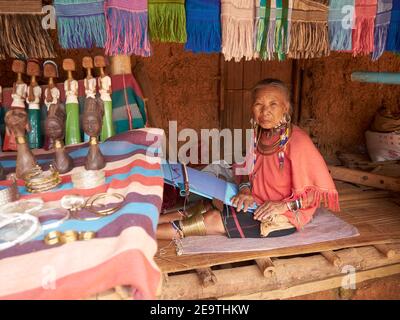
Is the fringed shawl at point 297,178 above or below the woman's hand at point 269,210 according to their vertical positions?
above

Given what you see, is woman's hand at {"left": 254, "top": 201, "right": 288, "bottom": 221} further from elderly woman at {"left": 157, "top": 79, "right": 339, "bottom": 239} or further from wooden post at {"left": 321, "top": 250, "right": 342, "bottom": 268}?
wooden post at {"left": 321, "top": 250, "right": 342, "bottom": 268}

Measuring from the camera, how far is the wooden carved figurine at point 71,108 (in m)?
2.29

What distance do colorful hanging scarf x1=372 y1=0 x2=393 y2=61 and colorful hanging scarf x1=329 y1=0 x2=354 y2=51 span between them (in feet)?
0.56

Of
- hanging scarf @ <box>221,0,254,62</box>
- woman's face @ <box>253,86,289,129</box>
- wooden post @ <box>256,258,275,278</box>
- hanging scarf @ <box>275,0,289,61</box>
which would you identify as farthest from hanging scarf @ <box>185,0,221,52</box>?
wooden post @ <box>256,258,275,278</box>

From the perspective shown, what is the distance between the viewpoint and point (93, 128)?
1.92 m

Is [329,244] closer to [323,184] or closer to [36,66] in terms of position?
[323,184]

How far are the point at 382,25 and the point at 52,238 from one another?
225cm

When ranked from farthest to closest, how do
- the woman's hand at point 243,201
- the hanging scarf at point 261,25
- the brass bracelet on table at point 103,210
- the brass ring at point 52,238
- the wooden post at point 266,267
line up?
the woman's hand at point 243,201 → the wooden post at point 266,267 → the hanging scarf at point 261,25 → the brass bracelet on table at point 103,210 → the brass ring at point 52,238

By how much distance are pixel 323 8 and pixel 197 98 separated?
9.28 feet

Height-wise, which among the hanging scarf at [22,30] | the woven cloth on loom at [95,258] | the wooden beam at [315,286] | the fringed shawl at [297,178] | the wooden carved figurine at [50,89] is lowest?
the wooden beam at [315,286]

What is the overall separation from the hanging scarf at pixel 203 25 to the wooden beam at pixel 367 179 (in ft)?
8.43

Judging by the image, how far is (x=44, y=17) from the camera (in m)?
2.03

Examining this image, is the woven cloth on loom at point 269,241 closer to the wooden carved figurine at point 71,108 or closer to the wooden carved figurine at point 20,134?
the wooden carved figurine at point 71,108

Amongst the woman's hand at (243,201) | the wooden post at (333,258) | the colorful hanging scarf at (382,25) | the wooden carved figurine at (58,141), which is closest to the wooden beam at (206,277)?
the woman's hand at (243,201)
